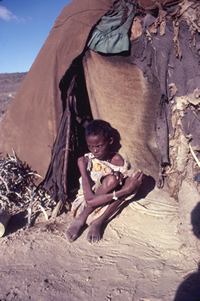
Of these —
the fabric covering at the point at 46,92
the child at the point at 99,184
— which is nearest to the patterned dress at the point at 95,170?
the child at the point at 99,184

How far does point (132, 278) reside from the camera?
1.68 m

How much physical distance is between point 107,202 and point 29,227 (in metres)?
0.88

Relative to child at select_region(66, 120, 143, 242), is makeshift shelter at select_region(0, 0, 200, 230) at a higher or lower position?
higher

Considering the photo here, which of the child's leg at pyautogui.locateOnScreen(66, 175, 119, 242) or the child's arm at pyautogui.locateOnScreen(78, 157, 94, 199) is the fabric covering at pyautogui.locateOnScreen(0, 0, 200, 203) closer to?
the child's arm at pyautogui.locateOnScreen(78, 157, 94, 199)

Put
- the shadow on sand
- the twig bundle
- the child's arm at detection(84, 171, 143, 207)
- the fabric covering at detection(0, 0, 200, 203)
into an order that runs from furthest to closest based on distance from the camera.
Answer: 1. the twig bundle
2. the child's arm at detection(84, 171, 143, 207)
3. the fabric covering at detection(0, 0, 200, 203)
4. the shadow on sand

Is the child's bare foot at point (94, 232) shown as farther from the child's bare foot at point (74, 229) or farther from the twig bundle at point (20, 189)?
the twig bundle at point (20, 189)

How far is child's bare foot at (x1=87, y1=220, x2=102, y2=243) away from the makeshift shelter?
56cm

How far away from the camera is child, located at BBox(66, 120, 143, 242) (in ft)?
7.47

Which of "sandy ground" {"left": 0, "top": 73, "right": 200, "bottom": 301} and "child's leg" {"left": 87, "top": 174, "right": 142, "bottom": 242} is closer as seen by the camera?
"sandy ground" {"left": 0, "top": 73, "right": 200, "bottom": 301}

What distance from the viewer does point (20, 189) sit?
9.57ft

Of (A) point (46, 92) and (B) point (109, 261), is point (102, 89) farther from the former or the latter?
(B) point (109, 261)

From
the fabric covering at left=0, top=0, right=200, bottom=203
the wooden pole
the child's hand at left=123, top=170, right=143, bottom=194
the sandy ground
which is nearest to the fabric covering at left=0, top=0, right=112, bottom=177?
the fabric covering at left=0, top=0, right=200, bottom=203

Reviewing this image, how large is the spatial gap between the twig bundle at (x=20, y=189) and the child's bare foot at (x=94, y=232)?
682 millimetres

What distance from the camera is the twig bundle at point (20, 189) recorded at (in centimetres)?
274
